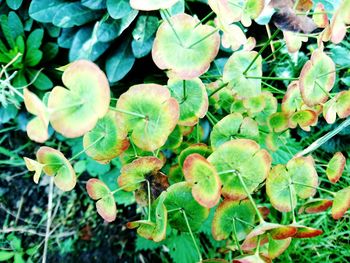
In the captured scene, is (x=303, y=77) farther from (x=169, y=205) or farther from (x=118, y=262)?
(x=118, y=262)

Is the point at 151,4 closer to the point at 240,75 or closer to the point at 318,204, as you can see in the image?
the point at 240,75

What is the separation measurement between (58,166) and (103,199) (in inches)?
3.5

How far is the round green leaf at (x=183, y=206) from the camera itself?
689 mm

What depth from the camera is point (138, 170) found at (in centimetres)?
69

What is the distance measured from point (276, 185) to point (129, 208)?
806 millimetres

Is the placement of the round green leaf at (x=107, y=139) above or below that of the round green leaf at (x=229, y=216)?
above

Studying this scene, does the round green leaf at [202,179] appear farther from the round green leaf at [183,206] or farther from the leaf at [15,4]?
the leaf at [15,4]

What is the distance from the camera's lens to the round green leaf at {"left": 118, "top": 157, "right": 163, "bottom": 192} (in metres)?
0.67

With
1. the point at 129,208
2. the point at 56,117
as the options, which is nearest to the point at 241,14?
the point at 56,117

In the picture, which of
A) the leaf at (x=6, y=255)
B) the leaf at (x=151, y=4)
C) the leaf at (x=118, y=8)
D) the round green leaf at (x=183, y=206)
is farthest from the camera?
the leaf at (x=6, y=255)

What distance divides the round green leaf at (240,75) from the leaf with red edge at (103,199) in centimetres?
29

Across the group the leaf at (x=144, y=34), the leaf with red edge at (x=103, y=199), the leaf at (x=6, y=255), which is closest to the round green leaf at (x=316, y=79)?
the leaf with red edge at (x=103, y=199)

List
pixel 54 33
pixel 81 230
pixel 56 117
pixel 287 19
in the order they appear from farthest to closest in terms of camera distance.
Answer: pixel 81 230 → pixel 54 33 → pixel 287 19 → pixel 56 117

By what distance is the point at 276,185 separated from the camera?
2.23ft
